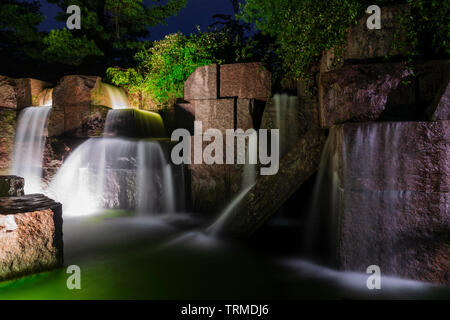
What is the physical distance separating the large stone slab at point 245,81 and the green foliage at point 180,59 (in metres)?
0.63

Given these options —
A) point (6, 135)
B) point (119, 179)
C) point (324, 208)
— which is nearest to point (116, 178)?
point (119, 179)

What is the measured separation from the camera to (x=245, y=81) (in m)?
5.75

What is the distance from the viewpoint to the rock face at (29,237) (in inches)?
106

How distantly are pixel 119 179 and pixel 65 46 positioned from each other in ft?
29.6

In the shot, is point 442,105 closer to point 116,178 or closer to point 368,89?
point 368,89

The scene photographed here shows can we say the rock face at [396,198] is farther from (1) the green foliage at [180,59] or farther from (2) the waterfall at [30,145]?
(2) the waterfall at [30,145]

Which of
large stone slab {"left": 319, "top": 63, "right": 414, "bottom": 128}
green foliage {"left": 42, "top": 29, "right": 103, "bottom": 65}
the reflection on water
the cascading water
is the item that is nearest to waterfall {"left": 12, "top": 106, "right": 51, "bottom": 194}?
the cascading water

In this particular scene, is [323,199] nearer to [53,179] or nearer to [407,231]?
[407,231]

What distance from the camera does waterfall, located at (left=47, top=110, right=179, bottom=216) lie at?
5914 mm

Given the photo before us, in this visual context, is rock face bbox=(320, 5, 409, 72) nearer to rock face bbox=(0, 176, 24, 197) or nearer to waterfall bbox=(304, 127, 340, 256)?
waterfall bbox=(304, 127, 340, 256)

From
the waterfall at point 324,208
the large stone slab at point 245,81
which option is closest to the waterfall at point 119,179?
the large stone slab at point 245,81

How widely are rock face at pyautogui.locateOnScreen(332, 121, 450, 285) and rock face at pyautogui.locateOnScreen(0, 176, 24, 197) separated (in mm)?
5074
